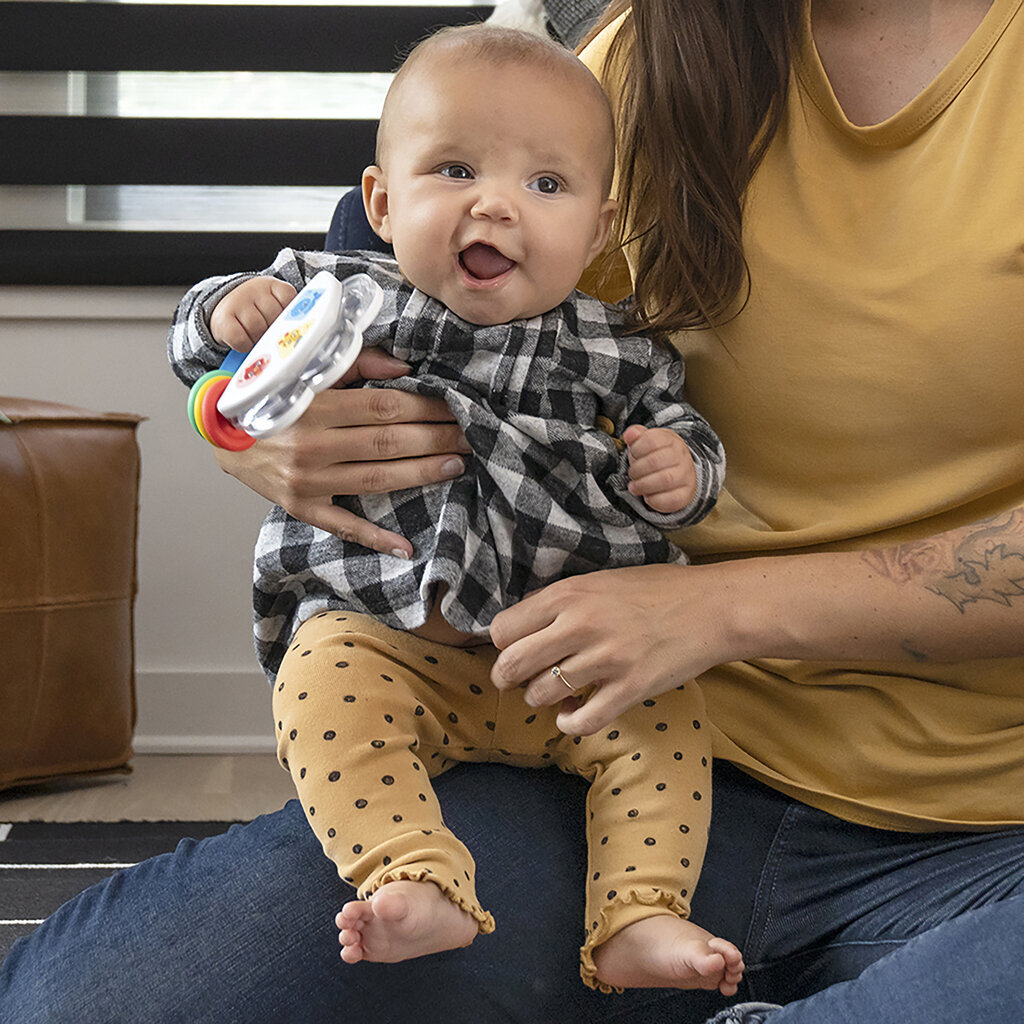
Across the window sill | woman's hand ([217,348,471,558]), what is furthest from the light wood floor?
woman's hand ([217,348,471,558])

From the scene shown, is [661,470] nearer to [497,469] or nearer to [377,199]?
[497,469]

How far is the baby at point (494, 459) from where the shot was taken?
2.71 feet

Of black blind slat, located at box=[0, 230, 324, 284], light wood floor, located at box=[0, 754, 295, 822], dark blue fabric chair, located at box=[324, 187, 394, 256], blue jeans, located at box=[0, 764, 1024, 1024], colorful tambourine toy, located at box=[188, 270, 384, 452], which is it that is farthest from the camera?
black blind slat, located at box=[0, 230, 324, 284]

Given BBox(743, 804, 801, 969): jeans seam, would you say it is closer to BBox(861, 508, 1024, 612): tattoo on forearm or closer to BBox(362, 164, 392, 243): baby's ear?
BBox(861, 508, 1024, 612): tattoo on forearm

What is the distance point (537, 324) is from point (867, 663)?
14.3 inches

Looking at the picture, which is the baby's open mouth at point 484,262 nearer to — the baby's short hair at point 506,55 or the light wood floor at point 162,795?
the baby's short hair at point 506,55

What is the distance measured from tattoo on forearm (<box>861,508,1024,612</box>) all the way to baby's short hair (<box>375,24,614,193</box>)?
1.24ft

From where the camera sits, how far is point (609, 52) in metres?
1.06

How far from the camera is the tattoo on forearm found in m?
0.83

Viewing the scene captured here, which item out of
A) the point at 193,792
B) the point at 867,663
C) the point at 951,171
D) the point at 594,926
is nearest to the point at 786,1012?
the point at 594,926

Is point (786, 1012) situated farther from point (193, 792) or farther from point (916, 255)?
point (193, 792)

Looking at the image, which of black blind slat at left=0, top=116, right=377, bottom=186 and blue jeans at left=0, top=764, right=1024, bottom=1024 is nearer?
blue jeans at left=0, top=764, right=1024, bottom=1024

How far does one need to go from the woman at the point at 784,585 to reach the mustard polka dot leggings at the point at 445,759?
1.9 inches

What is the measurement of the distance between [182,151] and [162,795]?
126 centimetres
